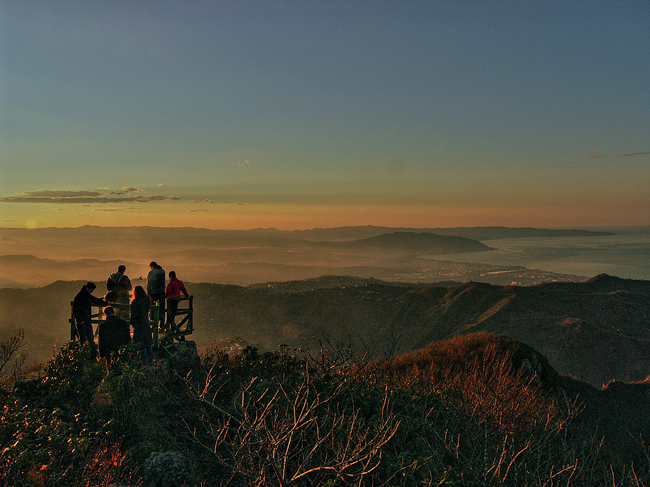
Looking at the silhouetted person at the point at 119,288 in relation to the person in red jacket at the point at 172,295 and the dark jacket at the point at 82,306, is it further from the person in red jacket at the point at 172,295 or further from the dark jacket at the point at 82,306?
the person in red jacket at the point at 172,295

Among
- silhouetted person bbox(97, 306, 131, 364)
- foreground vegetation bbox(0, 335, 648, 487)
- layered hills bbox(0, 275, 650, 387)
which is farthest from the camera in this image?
layered hills bbox(0, 275, 650, 387)

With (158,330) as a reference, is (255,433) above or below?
above

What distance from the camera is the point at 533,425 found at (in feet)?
42.2

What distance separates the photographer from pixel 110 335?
11023 millimetres

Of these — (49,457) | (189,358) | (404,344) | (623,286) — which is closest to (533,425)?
(189,358)

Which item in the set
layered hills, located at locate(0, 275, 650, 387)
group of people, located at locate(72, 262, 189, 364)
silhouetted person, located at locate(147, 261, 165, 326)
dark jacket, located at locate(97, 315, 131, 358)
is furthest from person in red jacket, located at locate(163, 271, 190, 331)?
layered hills, located at locate(0, 275, 650, 387)

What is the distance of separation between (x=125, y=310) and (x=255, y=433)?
8.63 metres

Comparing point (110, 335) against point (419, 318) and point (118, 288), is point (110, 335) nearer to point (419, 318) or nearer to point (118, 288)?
point (118, 288)

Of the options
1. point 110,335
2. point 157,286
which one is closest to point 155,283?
point 157,286

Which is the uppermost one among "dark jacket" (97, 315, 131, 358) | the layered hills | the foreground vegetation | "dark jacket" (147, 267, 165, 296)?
"dark jacket" (147, 267, 165, 296)

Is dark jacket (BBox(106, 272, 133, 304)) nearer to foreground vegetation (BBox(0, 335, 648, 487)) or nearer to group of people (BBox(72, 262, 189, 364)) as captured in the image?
group of people (BBox(72, 262, 189, 364))

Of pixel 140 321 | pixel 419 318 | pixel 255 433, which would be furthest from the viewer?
pixel 419 318

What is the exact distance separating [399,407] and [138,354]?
713cm

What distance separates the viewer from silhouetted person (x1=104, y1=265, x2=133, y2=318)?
1246 centimetres
